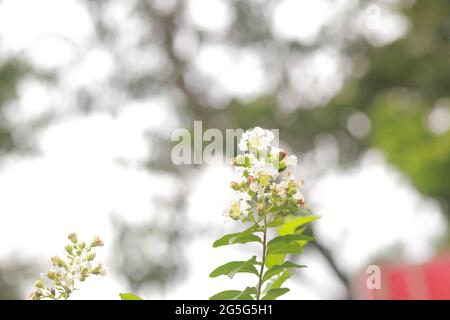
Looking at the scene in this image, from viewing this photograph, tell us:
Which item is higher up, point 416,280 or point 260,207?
point 416,280

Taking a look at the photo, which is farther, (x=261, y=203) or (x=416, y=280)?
(x=416, y=280)

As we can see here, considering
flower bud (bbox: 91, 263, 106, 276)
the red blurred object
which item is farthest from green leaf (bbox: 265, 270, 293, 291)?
the red blurred object

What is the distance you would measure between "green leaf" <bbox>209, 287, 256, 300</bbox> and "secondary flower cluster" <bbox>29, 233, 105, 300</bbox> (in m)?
0.06

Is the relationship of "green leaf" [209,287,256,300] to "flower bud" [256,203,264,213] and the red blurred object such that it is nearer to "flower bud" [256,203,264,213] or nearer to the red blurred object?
"flower bud" [256,203,264,213]

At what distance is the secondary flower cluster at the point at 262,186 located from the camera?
1.40ft

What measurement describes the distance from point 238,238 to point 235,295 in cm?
3

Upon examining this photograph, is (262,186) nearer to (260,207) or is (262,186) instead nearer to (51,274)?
(260,207)

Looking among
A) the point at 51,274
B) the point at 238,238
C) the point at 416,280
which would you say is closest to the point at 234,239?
the point at 238,238

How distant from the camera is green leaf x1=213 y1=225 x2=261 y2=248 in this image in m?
0.44

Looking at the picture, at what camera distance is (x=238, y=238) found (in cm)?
44

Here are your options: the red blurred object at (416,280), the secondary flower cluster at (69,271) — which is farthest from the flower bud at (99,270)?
the red blurred object at (416,280)

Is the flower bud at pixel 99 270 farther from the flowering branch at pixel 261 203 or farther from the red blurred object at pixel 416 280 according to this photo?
the red blurred object at pixel 416 280

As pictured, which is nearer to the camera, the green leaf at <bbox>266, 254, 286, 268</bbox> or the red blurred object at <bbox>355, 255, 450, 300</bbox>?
the green leaf at <bbox>266, 254, 286, 268</bbox>
